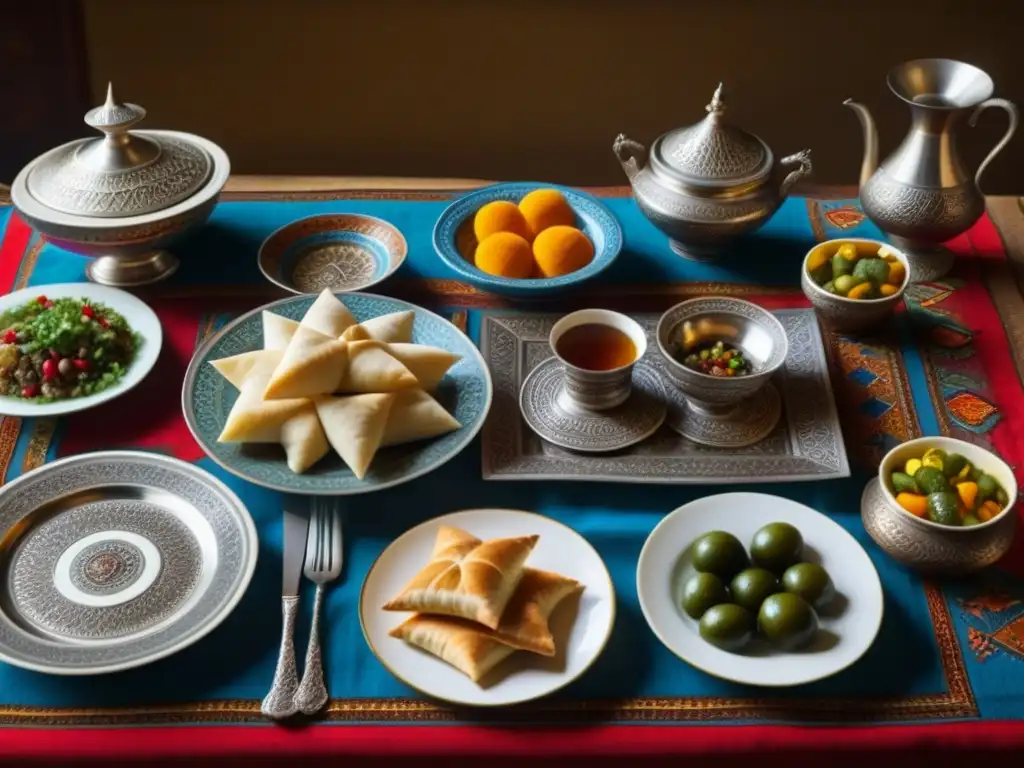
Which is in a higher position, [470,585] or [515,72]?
[470,585]

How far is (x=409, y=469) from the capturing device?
1.06 metres

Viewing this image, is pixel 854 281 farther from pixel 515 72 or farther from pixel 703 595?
pixel 515 72

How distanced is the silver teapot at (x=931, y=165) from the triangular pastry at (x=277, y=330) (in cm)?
84

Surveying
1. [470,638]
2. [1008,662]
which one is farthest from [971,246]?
[470,638]

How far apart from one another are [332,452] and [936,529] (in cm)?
63

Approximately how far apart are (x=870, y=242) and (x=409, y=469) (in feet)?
2.39

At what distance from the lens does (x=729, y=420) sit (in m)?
1.16

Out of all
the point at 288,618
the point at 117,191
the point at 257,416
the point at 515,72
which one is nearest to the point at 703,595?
the point at 288,618

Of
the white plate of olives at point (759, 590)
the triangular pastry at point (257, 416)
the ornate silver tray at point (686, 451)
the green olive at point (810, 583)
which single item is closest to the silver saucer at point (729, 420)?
the ornate silver tray at point (686, 451)

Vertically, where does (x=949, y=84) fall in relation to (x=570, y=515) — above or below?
above

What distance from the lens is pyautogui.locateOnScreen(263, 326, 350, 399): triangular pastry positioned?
1.05 m

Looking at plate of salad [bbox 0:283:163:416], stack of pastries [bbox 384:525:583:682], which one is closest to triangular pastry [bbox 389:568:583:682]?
stack of pastries [bbox 384:525:583:682]

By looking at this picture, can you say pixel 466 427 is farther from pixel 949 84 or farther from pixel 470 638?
pixel 949 84

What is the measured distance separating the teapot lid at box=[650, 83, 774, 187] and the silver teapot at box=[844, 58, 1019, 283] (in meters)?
0.18
